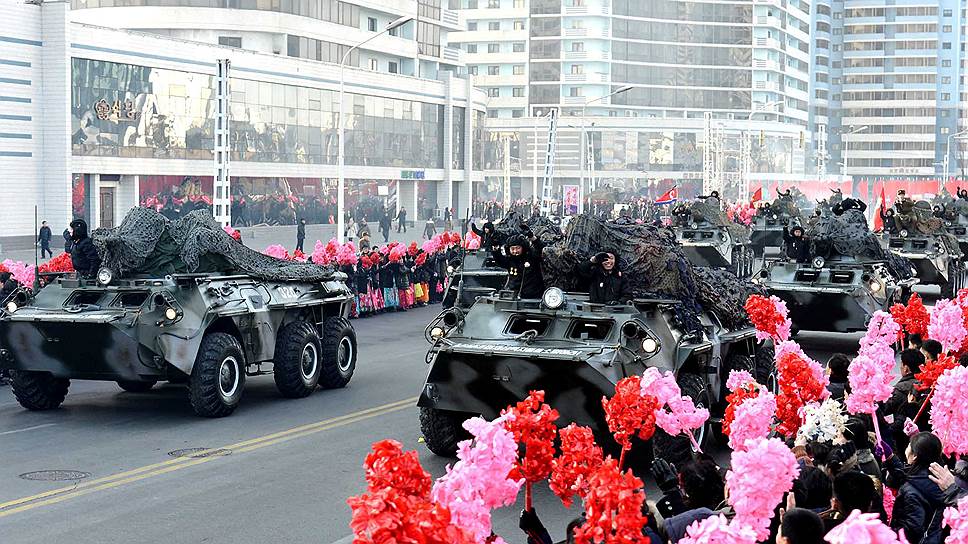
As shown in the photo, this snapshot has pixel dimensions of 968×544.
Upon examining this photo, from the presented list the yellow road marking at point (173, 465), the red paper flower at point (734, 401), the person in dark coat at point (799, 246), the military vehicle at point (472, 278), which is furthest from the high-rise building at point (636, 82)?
the red paper flower at point (734, 401)

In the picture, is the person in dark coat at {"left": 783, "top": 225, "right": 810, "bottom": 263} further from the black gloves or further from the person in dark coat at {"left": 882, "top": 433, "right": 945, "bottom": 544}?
the black gloves

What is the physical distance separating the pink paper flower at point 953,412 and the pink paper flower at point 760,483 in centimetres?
314

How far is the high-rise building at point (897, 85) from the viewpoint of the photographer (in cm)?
15450

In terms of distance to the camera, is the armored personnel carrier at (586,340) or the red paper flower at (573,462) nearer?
the red paper flower at (573,462)

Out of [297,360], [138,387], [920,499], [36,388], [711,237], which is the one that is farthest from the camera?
[711,237]

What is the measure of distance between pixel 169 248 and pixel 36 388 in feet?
7.78

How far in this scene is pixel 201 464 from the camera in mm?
13773

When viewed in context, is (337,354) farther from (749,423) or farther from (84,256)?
(749,423)

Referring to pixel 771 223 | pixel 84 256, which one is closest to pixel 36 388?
pixel 84 256

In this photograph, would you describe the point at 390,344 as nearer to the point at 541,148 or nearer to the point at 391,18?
the point at 391,18

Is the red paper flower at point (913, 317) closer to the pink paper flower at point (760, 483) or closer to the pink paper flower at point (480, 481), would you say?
the pink paper flower at point (760, 483)

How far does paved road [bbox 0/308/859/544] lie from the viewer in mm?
11328

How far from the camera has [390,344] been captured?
80.1ft

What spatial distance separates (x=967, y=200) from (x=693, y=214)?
9.14 metres
